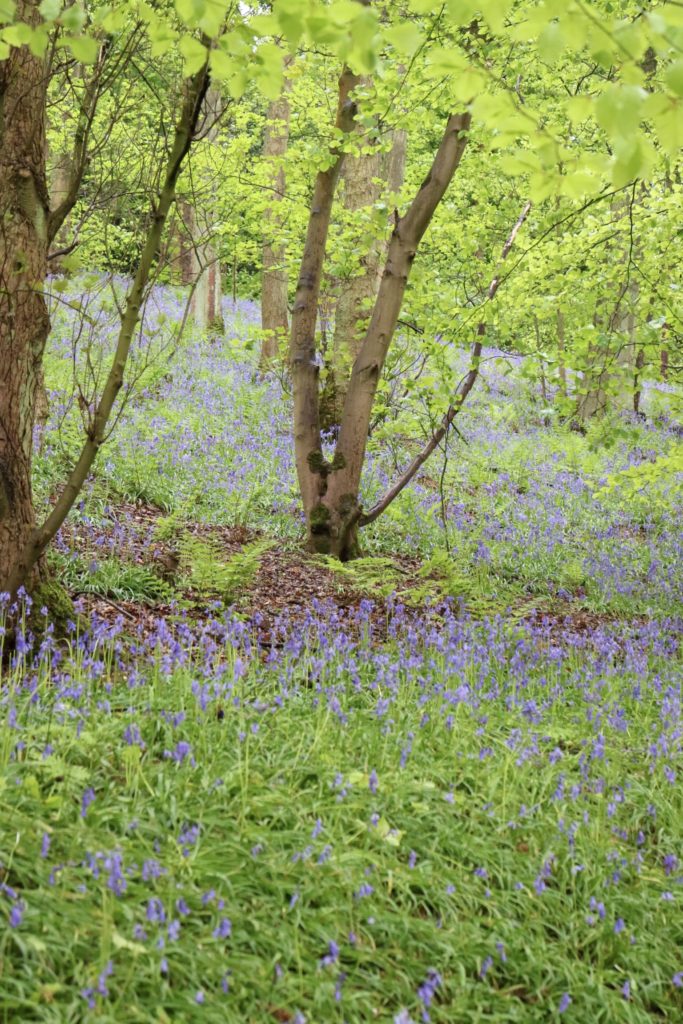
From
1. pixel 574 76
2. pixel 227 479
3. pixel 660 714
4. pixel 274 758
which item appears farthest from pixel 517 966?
pixel 574 76

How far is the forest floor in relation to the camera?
2.41 metres

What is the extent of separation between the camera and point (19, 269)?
4168 millimetres

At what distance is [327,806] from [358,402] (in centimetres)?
451

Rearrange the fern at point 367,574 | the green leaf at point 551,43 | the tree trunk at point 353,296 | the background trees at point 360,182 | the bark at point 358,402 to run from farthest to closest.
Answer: the tree trunk at point 353,296
the bark at point 358,402
the fern at point 367,574
the background trees at point 360,182
the green leaf at point 551,43

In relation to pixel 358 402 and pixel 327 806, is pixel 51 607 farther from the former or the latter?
Result: pixel 358 402

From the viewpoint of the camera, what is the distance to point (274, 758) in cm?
347

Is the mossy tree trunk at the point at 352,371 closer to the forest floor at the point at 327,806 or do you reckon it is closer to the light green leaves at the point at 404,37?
the forest floor at the point at 327,806

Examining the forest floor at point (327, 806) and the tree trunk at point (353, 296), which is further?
the tree trunk at point (353, 296)

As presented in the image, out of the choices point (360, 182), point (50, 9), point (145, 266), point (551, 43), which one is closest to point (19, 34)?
point (50, 9)

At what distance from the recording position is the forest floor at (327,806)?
2.41 meters

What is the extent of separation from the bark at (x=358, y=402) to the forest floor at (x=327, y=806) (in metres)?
0.66

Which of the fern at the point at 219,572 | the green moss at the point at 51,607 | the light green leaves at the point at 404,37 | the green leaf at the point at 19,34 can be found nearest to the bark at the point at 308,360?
the fern at the point at 219,572

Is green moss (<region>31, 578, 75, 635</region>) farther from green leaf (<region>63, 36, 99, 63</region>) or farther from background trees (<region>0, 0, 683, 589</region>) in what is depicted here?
green leaf (<region>63, 36, 99, 63</region>)

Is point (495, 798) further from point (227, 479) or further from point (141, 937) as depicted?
point (227, 479)
